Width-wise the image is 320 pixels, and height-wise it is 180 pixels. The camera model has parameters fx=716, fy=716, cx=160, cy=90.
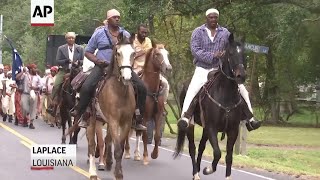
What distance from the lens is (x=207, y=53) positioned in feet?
39.7

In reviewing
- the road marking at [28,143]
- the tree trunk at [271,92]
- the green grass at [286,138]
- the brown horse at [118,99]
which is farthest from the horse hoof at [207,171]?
the tree trunk at [271,92]

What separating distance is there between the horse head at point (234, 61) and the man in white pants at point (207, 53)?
1.36 feet

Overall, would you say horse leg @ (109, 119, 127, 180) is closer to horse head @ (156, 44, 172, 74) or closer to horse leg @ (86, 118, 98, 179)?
horse leg @ (86, 118, 98, 179)

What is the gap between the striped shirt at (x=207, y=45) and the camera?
1212 centimetres

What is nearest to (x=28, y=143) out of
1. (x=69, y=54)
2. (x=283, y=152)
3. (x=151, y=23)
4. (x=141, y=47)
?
(x=69, y=54)

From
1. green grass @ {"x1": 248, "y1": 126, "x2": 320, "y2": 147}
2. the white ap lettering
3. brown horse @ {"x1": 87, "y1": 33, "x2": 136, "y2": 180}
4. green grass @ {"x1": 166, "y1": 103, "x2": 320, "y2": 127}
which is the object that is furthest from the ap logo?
green grass @ {"x1": 166, "y1": 103, "x2": 320, "y2": 127}

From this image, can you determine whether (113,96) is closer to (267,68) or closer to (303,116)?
(267,68)

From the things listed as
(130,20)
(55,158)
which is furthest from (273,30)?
(55,158)

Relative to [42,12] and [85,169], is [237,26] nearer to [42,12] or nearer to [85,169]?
[85,169]

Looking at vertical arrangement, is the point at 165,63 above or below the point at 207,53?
below

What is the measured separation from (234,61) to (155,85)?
422cm

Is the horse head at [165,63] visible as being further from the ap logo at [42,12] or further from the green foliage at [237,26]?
the green foliage at [237,26]

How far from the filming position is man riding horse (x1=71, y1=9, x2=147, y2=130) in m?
12.5

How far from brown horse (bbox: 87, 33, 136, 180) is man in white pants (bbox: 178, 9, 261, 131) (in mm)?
990
